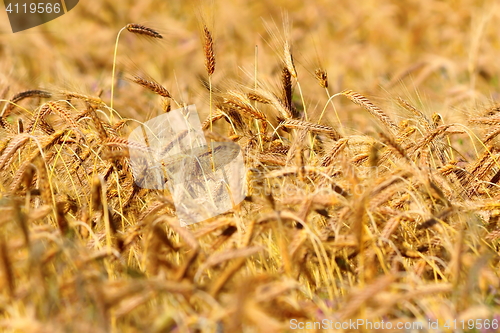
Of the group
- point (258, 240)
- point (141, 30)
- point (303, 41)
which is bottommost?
point (258, 240)

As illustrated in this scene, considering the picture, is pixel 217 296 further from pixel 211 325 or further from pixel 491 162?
pixel 491 162

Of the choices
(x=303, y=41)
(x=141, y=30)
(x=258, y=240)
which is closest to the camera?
(x=258, y=240)

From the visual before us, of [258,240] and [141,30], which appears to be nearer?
[258,240]

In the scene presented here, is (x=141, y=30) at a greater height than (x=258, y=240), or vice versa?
(x=141, y=30)

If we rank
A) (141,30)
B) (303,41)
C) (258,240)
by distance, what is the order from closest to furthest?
(258,240) < (141,30) < (303,41)

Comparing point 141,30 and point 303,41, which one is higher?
point 303,41

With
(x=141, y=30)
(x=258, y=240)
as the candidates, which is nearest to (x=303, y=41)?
(x=141, y=30)

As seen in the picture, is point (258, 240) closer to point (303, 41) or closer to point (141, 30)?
point (141, 30)

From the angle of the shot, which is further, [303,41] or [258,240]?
[303,41]

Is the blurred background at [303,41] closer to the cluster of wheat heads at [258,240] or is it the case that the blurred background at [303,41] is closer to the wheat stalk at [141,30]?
the wheat stalk at [141,30]
